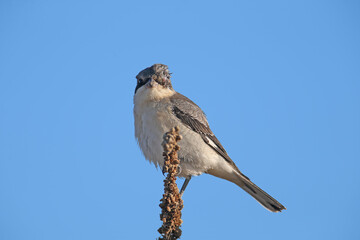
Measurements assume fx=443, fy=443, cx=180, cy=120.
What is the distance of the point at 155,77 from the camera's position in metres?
8.96

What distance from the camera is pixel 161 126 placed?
26.8ft

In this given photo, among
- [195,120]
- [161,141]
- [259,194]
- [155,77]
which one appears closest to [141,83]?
[155,77]

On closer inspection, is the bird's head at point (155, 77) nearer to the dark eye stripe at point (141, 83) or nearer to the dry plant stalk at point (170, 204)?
the dark eye stripe at point (141, 83)

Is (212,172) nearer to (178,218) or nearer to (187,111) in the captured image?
(187,111)

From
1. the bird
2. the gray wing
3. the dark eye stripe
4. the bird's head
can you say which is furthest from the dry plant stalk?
the dark eye stripe

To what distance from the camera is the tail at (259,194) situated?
8.86 metres

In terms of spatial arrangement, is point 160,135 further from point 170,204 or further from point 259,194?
point 170,204

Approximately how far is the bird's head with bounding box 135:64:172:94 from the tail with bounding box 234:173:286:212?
8.05 ft

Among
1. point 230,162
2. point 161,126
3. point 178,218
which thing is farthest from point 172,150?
point 230,162

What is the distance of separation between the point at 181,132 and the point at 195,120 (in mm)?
588

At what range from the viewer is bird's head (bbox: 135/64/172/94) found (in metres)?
8.94

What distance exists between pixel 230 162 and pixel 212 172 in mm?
422

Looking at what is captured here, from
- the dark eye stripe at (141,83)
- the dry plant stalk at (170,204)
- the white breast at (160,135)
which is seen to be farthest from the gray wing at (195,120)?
the dry plant stalk at (170,204)

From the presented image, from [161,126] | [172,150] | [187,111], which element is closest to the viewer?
[172,150]
